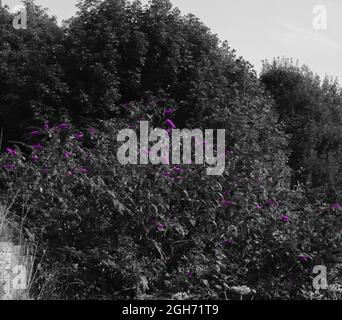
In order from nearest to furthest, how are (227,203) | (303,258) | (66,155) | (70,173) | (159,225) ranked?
(159,225) → (303,258) → (227,203) → (70,173) → (66,155)

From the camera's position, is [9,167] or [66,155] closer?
[66,155]

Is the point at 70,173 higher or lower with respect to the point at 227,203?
higher

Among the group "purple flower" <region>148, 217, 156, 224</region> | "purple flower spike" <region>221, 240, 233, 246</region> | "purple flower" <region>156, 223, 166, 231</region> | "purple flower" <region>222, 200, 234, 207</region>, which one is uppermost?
"purple flower" <region>222, 200, 234, 207</region>

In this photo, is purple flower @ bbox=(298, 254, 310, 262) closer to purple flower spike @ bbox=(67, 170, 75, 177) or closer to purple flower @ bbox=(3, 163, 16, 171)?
purple flower spike @ bbox=(67, 170, 75, 177)

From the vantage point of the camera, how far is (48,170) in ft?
16.1

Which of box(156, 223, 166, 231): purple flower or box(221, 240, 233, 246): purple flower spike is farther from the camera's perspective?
box(221, 240, 233, 246): purple flower spike

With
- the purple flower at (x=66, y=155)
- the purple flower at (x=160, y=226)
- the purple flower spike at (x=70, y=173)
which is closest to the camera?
the purple flower at (x=160, y=226)

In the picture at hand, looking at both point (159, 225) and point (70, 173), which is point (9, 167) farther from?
point (159, 225)

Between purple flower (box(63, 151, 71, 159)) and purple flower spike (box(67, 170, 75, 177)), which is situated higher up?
purple flower (box(63, 151, 71, 159))

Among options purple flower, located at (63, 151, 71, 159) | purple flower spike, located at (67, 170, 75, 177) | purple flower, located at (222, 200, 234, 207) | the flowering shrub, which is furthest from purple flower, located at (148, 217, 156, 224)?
purple flower, located at (63, 151, 71, 159)

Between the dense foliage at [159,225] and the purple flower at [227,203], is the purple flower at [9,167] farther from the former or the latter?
the purple flower at [227,203]

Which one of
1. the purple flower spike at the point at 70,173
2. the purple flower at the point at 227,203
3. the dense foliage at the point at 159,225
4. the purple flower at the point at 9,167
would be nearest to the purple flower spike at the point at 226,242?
the dense foliage at the point at 159,225

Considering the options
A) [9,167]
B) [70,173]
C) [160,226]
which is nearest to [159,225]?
[160,226]
